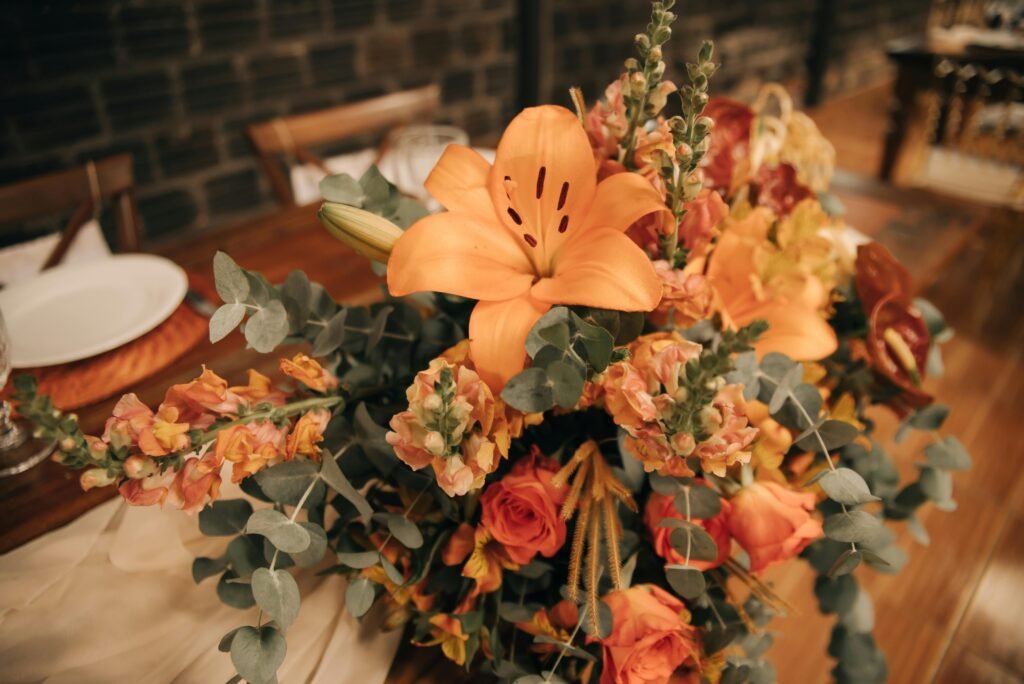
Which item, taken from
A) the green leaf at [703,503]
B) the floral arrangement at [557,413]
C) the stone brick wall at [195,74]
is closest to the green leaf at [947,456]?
the floral arrangement at [557,413]

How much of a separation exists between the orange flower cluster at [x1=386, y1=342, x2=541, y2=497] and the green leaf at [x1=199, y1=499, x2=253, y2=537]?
205mm

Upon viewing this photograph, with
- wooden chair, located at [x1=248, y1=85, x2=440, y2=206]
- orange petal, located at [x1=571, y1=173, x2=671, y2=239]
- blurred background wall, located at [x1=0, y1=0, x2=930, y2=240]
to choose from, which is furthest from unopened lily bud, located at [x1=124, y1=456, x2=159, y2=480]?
blurred background wall, located at [x1=0, y1=0, x2=930, y2=240]

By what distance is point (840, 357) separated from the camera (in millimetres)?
673

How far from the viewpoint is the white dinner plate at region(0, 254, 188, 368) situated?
0.87 m

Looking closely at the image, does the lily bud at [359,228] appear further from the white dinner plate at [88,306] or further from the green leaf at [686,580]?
the white dinner plate at [88,306]

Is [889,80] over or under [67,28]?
under

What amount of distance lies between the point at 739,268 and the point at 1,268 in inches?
56.7

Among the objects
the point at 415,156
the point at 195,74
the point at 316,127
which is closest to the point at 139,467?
the point at 415,156

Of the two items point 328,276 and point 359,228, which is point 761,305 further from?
point 328,276

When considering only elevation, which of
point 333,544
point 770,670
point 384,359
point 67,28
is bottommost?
point 770,670

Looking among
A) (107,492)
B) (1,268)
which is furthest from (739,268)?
(1,268)

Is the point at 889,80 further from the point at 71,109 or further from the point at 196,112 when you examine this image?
the point at 71,109

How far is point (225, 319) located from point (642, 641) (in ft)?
1.16

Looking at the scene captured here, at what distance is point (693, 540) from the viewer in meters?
0.46
